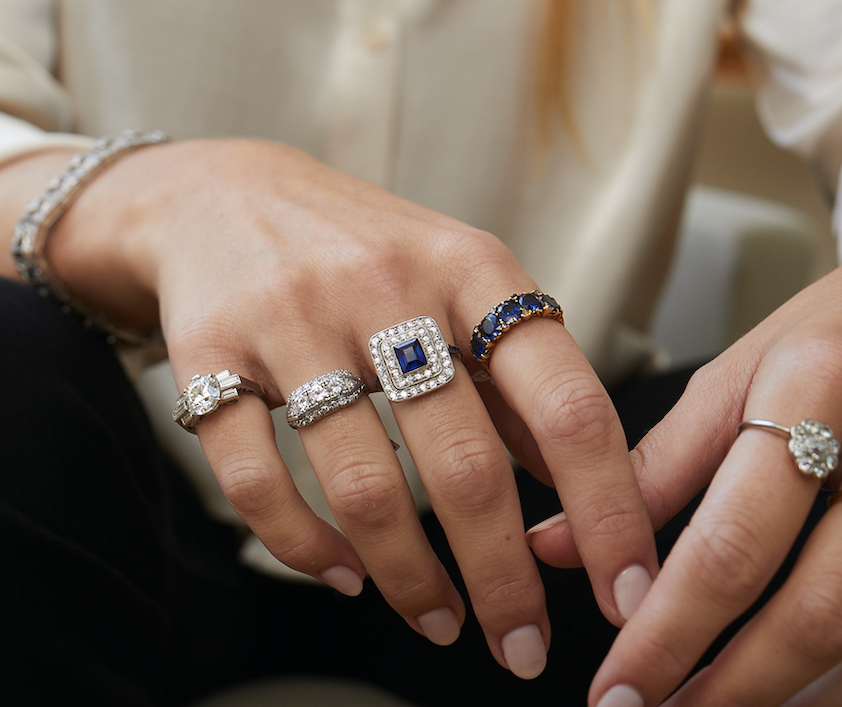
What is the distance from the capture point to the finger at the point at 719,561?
31cm

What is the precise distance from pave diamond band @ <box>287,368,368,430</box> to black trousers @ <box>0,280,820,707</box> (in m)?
0.11

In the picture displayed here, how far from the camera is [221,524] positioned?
710 mm

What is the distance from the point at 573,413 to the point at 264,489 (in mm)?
177

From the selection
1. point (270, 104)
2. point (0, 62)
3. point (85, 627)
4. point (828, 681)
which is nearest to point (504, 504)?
point (828, 681)

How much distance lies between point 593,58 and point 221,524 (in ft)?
2.32

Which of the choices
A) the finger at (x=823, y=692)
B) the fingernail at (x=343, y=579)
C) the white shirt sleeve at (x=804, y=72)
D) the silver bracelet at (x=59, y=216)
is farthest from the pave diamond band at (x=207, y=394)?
the white shirt sleeve at (x=804, y=72)

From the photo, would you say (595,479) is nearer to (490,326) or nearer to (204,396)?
(490,326)

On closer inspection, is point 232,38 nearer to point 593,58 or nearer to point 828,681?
point 593,58

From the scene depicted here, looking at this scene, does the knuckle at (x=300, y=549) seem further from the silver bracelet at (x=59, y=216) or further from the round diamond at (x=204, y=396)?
the silver bracelet at (x=59, y=216)

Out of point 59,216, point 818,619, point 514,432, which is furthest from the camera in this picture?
point 59,216

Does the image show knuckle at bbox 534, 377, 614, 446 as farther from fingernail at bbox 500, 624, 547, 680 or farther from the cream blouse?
the cream blouse

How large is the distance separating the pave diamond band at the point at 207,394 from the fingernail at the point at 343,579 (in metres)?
0.12

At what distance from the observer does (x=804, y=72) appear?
28.5 inches

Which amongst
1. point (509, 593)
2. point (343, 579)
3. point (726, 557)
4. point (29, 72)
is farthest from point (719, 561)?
point (29, 72)
